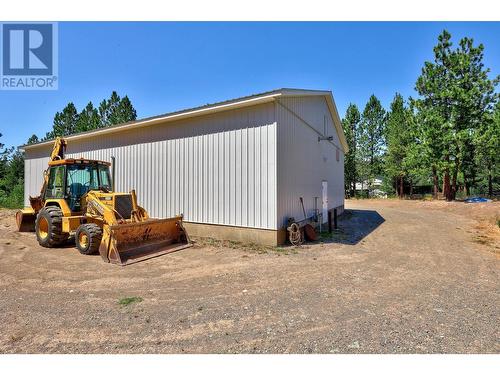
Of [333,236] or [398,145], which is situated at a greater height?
[398,145]

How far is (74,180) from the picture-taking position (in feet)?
28.2

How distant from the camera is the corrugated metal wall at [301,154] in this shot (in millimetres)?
8672

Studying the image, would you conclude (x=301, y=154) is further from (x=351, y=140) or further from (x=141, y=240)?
(x=351, y=140)

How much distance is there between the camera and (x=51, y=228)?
789 cm

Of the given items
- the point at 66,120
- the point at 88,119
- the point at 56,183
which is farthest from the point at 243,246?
the point at 66,120

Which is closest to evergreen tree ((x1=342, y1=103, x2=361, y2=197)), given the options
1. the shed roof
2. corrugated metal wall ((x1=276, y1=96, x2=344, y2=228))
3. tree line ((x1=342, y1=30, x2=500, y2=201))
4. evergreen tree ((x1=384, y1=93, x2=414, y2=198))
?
evergreen tree ((x1=384, y1=93, x2=414, y2=198))

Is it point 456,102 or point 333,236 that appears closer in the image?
point 333,236

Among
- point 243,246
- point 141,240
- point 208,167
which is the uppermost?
point 208,167

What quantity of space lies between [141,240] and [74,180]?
331 centimetres

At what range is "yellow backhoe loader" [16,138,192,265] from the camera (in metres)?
6.83

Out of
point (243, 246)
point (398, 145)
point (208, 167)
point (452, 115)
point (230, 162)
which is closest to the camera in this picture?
point (243, 246)

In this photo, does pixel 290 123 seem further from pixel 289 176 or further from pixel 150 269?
pixel 150 269

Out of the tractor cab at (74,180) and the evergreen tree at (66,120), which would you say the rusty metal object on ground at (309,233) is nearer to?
the tractor cab at (74,180)

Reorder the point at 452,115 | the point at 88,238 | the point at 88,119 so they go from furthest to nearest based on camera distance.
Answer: the point at 88,119, the point at 452,115, the point at 88,238
